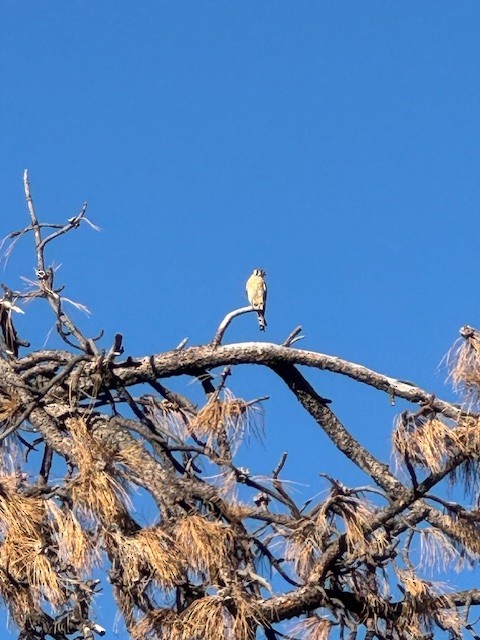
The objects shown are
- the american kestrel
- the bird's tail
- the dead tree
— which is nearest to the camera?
the dead tree

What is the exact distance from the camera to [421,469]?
14.7ft

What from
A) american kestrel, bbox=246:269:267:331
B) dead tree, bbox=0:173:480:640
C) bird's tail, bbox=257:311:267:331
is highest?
american kestrel, bbox=246:269:267:331

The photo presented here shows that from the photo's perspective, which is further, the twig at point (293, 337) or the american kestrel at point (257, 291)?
the american kestrel at point (257, 291)

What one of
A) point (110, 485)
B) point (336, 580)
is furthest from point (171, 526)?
point (336, 580)

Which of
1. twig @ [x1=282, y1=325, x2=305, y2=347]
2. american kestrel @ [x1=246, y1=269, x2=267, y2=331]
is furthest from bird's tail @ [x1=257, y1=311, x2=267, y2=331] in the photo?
twig @ [x1=282, y1=325, x2=305, y2=347]

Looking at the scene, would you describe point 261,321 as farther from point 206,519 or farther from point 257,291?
point 206,519

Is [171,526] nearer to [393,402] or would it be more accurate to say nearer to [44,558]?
[44,558]

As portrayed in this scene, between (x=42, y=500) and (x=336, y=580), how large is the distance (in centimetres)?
87

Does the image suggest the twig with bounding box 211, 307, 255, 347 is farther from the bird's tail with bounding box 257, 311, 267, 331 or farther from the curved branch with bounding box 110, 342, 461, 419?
the bird's tail with bounding box 257, 311, 267, 331

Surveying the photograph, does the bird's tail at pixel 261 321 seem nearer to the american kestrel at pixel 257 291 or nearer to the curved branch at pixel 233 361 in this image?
the american kestrel at pixel 257 291

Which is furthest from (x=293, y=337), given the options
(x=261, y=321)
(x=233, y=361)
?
(x=261, y=321)

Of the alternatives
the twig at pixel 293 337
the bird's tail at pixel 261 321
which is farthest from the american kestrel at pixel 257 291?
the twig at pixel 293 337

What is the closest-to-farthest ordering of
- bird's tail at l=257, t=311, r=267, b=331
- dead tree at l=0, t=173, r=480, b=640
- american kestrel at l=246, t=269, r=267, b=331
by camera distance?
dead tree at l=0, t=173, r=480, b=640, bird's tail at l=257, t=311, r=267, b=331, american kestrel at l=246, t=269, r=267, b=331

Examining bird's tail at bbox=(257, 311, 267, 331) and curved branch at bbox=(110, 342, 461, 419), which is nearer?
curved branch at bbox=(110, 342, 461, 419)
